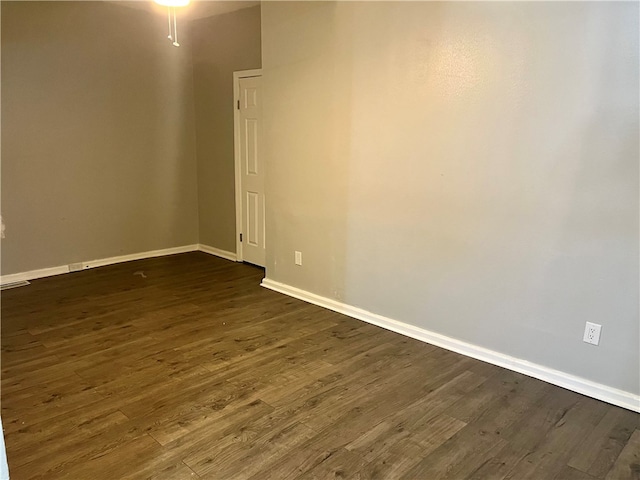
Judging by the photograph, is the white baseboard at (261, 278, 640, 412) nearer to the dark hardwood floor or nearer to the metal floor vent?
the dark hardwood floor

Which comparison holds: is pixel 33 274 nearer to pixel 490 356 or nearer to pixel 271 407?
pixel 271 407

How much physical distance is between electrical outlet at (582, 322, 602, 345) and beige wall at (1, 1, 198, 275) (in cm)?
432

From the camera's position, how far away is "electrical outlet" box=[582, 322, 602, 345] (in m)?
2.49

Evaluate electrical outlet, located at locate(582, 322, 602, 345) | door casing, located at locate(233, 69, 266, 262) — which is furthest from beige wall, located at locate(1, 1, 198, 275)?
electrical outlet, located at locate(582, 322, 602, 345)

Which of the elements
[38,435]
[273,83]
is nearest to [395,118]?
[273,83]

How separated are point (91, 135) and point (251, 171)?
160 cm

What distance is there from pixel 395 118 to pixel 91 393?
244cm

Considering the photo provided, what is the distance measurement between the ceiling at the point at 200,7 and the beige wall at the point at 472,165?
73cm

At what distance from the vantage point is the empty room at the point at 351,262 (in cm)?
216

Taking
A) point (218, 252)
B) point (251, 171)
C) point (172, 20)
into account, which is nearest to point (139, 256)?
point (218, 252)

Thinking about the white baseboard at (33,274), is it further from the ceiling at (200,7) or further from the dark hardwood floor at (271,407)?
the ceiling at (200,7)

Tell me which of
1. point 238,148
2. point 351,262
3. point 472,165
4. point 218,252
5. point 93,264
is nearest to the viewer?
point 472,165

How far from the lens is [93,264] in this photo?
4.86 meters

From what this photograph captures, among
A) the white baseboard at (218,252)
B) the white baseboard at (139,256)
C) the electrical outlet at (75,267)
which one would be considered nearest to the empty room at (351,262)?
the electrical outlet at (75,267)
